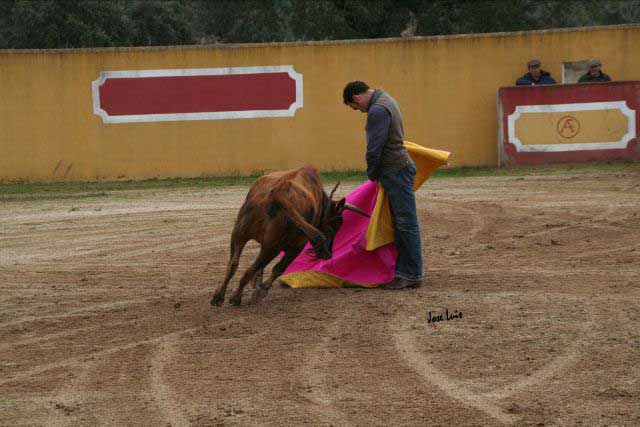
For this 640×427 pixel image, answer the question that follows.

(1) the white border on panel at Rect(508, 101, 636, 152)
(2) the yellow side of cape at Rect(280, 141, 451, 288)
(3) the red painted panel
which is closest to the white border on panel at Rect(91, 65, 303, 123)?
(3) the red painted panel

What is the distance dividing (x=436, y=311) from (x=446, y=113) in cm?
1273

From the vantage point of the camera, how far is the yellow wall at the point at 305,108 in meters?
20.0

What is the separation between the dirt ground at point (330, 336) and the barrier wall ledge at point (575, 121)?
6.69 m

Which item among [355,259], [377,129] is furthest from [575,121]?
[377,129]

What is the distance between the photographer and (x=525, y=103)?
19.0 m

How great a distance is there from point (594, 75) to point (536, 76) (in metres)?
1.03

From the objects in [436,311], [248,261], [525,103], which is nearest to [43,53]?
[525,103]

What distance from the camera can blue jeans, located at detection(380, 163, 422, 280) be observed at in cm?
869

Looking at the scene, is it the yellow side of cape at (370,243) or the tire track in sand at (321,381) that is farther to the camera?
the yellow side of cape at (370,243)

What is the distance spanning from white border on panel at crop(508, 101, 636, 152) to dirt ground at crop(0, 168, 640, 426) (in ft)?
22.0

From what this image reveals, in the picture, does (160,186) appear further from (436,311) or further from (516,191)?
(436,311)

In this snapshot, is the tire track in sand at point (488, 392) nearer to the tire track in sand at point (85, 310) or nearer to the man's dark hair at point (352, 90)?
the man's dark hair at point (352, 90)

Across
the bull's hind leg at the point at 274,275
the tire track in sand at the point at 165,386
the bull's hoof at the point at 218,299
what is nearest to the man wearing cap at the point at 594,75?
the bull's hind leg at the point at 274,275

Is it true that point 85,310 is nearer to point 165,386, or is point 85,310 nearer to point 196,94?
point 165,386
